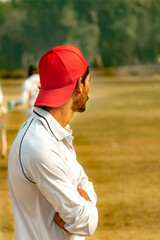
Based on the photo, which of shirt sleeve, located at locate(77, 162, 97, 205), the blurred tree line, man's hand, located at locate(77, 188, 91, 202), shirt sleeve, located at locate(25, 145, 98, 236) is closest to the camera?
shirt sleeve, located at locate(25, 145, 98, 236)

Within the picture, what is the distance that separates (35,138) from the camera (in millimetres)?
2223

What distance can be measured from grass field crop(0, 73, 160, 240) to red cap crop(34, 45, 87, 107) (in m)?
3.51

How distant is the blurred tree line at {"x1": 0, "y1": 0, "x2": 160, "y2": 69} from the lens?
36188mm

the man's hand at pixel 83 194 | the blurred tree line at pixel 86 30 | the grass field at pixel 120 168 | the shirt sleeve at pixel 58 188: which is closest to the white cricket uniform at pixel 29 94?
the grass field at pixel 120 168

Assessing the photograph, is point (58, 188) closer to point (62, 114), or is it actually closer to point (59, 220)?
point (59, 220)

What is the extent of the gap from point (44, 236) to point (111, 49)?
43.2m

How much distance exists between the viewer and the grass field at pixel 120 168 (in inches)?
A: 237

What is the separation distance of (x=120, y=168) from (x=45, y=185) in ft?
24.5

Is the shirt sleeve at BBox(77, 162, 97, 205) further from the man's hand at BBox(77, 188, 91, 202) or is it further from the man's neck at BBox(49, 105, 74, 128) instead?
the man's neck at BBox(49, 105, 74, 128)

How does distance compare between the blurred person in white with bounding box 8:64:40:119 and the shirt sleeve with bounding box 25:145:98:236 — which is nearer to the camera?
the shirt sleeve with bounding box 25:145:98:236

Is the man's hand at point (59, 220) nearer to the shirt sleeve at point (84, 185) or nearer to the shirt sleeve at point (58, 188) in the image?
the shirt sleeve at point (58, 188)

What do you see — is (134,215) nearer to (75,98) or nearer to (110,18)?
(75,98)

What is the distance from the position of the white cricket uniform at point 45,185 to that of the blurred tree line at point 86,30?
1130 inches

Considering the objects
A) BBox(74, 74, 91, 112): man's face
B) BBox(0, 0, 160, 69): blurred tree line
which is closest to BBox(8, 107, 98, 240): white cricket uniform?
BBox(74, 74, 91, 112): man's face
